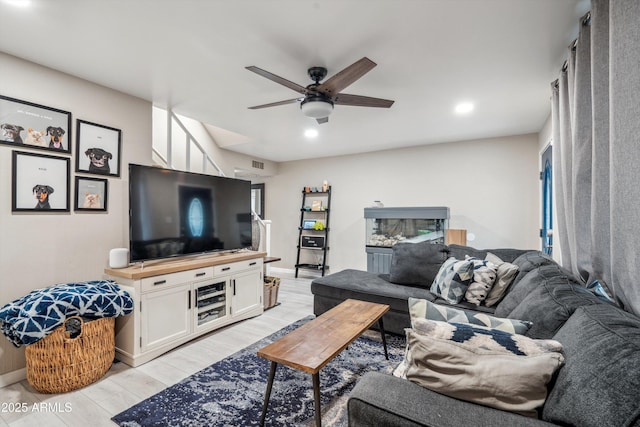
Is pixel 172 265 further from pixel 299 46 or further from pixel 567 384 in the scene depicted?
pixel 567 384

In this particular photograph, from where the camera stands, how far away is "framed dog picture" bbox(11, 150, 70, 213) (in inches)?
88.2

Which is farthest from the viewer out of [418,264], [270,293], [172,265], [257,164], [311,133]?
[257,164]

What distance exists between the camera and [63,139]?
8.13ft

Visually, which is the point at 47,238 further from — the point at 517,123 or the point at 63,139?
the point at 517,123

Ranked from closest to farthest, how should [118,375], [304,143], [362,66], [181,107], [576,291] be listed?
[576,291], [362,66], [118,375], [181,107], [304,143]

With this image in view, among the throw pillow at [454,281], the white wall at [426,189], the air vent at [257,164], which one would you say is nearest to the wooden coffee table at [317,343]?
the throw pillow at [454,281]

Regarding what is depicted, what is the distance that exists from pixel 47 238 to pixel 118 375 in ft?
4.12

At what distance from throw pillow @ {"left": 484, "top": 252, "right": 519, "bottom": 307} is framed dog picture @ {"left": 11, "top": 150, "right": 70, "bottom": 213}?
3700mm

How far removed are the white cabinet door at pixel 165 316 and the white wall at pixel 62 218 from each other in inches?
25.9

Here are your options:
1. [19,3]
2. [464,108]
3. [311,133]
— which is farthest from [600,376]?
[311,133]

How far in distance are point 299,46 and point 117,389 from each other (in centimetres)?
278

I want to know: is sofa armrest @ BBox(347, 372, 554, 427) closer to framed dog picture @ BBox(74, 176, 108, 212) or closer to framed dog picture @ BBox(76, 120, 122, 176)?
framed dog picture @ BBox(74, 176, 108, 212)

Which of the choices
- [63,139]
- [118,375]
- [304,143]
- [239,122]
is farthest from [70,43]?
[304,143]

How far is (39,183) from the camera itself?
92.5 inches
